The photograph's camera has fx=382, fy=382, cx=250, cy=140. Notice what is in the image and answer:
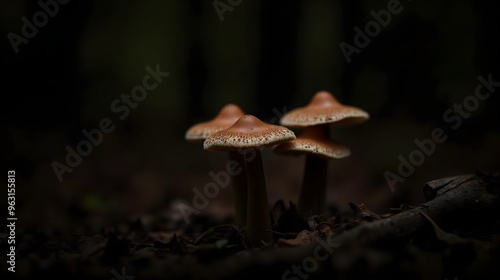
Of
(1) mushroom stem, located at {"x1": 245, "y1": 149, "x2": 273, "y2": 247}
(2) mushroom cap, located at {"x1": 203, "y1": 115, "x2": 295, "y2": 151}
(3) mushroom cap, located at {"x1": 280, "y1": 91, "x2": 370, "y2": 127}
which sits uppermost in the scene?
(3) mushroom cap, located at {"x1": 280, "y1": 91, "x2": 370, "y2": 127}

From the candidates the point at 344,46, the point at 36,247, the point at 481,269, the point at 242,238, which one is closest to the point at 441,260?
the point at 481,269

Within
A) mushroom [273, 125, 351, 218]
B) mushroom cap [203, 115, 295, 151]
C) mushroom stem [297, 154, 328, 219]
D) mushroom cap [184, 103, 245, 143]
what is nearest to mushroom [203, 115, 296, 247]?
mushroom cap [203, 115, 295, 151]

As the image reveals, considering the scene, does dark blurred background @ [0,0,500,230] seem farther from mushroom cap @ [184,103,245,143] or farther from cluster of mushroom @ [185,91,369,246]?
mushroom cap @ [184,103,245,143]

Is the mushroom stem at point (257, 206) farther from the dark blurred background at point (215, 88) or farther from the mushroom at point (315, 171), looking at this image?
the dark blurred background at point (215, 88)

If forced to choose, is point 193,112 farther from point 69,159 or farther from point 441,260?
point 441,260

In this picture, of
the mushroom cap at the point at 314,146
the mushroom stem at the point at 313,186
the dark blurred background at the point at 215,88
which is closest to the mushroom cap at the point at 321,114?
the mushroom cap at the point at 314,146

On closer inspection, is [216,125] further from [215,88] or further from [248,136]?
[215,88]

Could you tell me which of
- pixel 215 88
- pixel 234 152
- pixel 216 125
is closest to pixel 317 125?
pixel 234 152

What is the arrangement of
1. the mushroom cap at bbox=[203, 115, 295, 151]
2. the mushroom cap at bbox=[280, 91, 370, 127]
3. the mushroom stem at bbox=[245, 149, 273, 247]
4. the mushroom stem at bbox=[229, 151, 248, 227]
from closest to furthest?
the mushroom cap at bbox=[203, 115, 295, 151], the mushroom stem at bbox=[245, 149, 273, 247], the mushroom cap at bbox=[280, 91, 370, 127], the mushroom stem at bbox=[229, 151, 248, 227]
